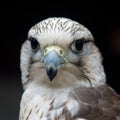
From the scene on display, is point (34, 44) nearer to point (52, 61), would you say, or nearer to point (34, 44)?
point (34, 44)

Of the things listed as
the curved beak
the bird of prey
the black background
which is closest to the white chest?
the bird of prey

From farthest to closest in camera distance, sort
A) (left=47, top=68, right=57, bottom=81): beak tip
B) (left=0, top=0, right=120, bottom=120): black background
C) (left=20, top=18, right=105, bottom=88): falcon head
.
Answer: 1. (left=0, top=0, right=120, bottom=120): black background
2. (left=20, top=18, right=105, bottom=88): falcon head
3. (left=47, top=68, right=57, bottom=81): beak tip

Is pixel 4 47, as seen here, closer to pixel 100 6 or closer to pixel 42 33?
pixel 100 6

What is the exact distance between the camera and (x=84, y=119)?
8.29 feet

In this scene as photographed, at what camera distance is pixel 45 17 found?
5.80 m

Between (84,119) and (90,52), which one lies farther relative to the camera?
(90,52)

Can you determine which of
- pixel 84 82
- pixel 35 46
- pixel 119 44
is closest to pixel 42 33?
pixel 35 46

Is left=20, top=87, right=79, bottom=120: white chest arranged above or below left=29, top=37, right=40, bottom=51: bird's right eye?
below

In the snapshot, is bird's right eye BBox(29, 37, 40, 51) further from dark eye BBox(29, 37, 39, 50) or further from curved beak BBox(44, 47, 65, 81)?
curved beak BBox(44, 47, 65, 81)

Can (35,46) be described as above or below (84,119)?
above

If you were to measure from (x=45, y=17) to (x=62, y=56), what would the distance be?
3207 mm

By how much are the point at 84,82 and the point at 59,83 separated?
123 millimetres

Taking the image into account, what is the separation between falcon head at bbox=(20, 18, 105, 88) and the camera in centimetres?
264

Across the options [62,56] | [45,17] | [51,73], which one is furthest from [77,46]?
[45,17]
